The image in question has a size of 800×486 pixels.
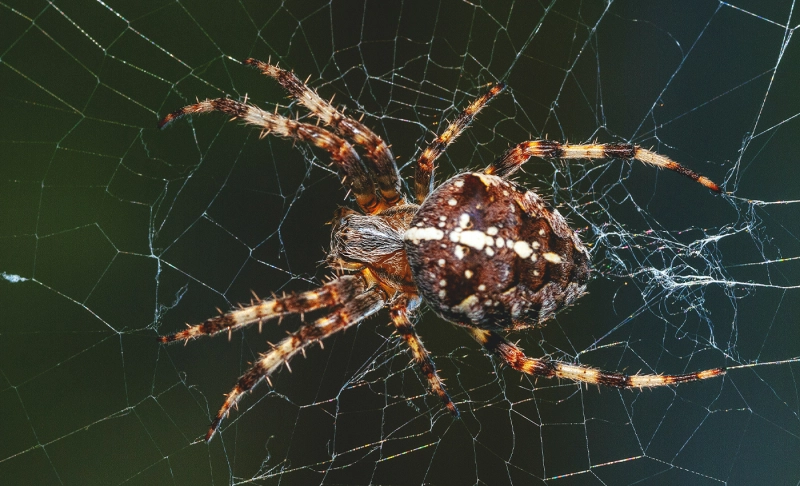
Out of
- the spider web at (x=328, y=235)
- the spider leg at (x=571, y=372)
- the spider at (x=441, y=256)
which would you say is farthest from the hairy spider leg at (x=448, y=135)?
the spider leg at (x=571, y=372)

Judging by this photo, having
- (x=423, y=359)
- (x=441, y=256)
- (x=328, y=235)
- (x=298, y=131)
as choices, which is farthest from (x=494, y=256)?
(x=328, y=235)

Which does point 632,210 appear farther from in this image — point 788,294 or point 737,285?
point 788,294

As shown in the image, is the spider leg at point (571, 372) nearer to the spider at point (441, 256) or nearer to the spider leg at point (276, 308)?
the spider at point (441, 256)

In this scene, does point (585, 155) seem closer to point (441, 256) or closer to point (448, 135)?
point (448, 135)

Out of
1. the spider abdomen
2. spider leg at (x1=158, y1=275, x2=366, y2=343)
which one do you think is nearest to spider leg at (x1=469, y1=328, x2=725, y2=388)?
the spider abdomen

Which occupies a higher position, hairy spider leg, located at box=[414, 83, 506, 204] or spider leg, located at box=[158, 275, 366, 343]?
hairy spider leg, located at box=[414, 83, 506, 204]

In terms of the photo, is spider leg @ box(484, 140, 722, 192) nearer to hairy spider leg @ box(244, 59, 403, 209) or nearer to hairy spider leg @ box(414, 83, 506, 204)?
hairy spider leg @ box(414, 83, 506, 204)

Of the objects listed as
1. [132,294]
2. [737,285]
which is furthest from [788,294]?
[132,294]
